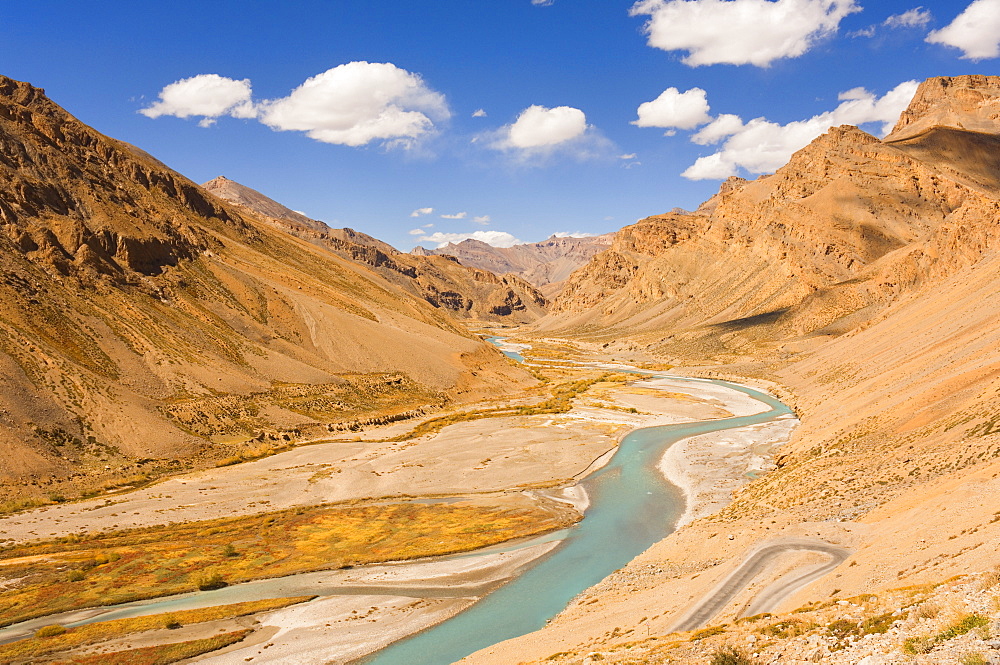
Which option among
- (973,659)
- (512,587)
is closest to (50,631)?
(512,587)

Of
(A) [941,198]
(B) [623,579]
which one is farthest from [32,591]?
(A) [941,198]

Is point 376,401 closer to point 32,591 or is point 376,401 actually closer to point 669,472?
point 669,472

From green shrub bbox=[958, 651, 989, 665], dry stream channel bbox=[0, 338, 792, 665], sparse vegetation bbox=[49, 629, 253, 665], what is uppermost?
green shrub bbox=[958, 651, 989, 665]

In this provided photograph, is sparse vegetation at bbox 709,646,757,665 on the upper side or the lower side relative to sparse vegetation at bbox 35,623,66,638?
lower

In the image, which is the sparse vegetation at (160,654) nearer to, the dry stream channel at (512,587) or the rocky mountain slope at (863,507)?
the dry stream channel at (512,587)

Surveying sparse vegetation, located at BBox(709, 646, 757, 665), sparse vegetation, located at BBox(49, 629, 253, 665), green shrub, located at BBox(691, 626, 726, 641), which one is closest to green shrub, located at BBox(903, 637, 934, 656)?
sparse vegetation, located at BBox(709, 646, 757, 665)

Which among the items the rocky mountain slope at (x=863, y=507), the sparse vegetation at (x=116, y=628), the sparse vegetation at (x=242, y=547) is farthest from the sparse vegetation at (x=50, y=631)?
the rocky mountain slope at (x=863, y=507)

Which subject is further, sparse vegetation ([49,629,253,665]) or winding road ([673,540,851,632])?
sparse vegetation ([49,629,253,665])

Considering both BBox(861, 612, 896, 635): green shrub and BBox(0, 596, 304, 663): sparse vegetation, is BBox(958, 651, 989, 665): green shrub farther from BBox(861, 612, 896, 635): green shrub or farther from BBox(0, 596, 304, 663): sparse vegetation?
BBox(0, 596, 304, 663): sparse vegetation
